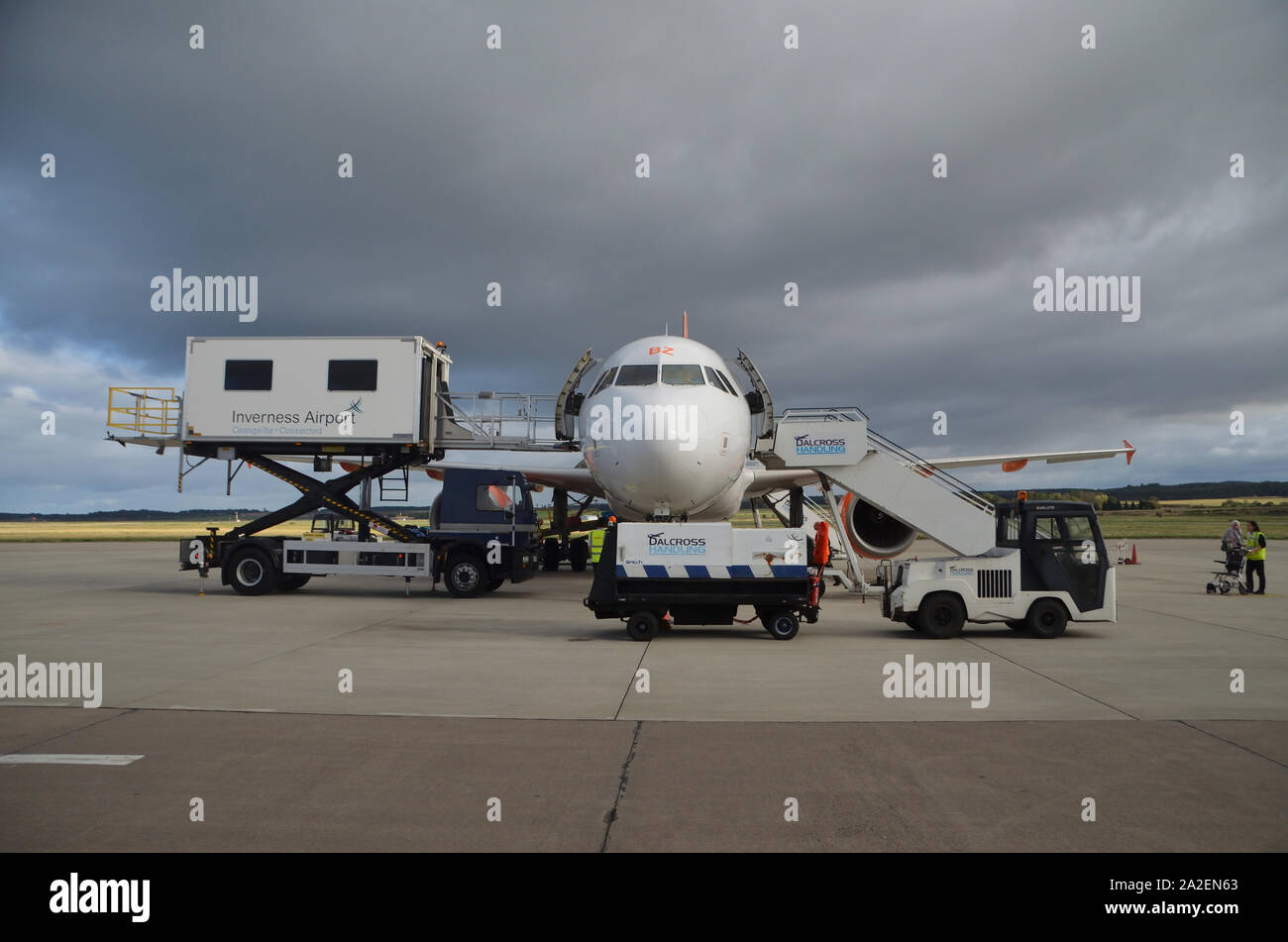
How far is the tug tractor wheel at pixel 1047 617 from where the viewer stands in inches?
485

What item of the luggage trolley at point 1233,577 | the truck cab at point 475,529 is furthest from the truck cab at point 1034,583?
the luggage trolley at point 1233,577

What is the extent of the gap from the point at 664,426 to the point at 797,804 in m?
8.13

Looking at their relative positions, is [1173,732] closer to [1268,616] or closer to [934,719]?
[934,719]

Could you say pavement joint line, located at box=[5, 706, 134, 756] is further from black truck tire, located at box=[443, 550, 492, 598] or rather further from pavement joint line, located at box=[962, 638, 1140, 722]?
black truck tire, located at box=[443, 550, 492, 598]

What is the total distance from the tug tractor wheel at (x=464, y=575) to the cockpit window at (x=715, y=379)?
6796 millimetres

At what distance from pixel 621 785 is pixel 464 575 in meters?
13.3

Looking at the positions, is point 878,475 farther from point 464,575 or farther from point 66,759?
point 66,759

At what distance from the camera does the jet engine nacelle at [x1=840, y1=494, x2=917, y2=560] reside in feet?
60.2

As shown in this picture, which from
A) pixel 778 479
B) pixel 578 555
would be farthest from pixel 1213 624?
pixel 578 555

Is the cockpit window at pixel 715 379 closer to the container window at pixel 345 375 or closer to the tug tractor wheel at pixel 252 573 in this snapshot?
the container window at pixel 345 375

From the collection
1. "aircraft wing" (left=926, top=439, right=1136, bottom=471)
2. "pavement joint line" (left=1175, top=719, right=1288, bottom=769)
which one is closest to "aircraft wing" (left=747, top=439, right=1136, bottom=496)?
"aircraft wing" (left=926, top=439, right=1136, bottom=471)

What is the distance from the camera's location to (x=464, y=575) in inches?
709
